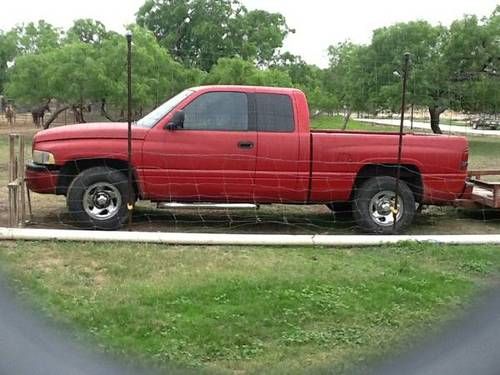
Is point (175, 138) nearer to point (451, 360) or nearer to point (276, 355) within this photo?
point (276, 355)

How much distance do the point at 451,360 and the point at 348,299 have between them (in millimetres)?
3295

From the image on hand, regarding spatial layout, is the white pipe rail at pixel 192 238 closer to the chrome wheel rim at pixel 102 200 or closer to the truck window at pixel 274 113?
the chrome wheel rim at pixel 102 200

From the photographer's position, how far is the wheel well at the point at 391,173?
21.9 ft

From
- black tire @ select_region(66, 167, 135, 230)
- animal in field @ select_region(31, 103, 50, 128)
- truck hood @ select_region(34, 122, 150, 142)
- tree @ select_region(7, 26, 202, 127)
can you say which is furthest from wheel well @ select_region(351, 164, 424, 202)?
animal in field @ select_region(31, 103, 50, 128)

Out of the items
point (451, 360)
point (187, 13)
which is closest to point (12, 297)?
point (451, 360)

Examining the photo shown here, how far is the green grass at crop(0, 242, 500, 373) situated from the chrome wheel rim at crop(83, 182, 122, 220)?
3.54ft

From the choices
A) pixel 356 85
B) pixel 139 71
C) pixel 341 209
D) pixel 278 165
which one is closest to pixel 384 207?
pixel 341 209

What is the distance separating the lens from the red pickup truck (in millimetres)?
6340

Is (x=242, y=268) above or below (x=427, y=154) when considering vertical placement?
below

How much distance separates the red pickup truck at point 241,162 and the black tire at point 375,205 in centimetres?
1

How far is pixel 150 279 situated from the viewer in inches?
175

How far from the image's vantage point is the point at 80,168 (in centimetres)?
642

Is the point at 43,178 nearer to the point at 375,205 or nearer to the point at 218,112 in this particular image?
the point at 218,112

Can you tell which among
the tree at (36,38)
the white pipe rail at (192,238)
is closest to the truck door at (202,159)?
the white pipe rail at (192,238)
